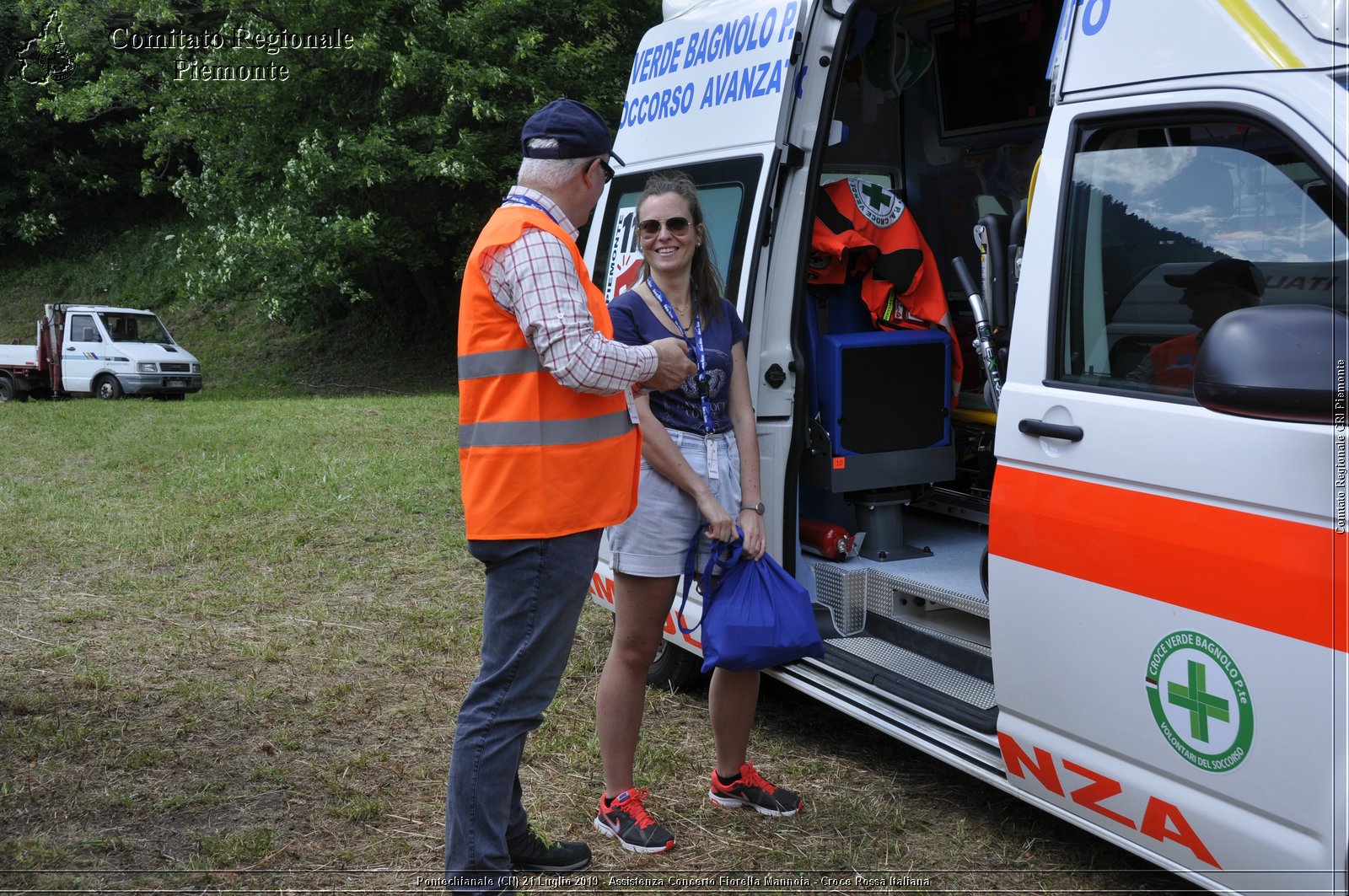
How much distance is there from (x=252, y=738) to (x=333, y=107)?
1691cm

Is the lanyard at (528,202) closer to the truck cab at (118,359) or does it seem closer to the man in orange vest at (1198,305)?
the man in orange vest at (1198,305)

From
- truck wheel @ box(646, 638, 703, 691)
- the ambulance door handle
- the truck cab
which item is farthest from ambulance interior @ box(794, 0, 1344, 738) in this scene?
the truck cab

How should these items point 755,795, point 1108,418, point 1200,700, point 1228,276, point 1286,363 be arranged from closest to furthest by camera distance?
point 1286,363 → point 1200,700 → point 1228,276 → point 1108,418 → point 755,795

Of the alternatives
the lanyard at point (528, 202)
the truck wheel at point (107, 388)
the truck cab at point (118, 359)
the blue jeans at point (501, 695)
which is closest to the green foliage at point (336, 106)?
the truck cab at point (118, 359)

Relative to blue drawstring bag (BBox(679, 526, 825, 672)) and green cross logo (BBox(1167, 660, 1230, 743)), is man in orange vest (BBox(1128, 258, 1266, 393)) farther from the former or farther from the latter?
blue drawstring bag (BBox(679, 526, 825, 672))

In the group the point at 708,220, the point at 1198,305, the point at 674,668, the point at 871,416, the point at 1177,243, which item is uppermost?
the point at 708,220

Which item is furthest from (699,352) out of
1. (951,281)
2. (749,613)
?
(951,281)

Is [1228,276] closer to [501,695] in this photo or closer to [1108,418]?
[1108,418]

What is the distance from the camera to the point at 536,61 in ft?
60.9

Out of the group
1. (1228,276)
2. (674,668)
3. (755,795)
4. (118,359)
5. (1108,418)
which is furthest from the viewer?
(118,359)

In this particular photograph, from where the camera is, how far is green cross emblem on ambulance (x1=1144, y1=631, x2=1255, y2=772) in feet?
7.91

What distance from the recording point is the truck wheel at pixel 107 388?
2089 cm

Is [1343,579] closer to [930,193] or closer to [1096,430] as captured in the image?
[1096,430]

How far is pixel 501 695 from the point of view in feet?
9.26
